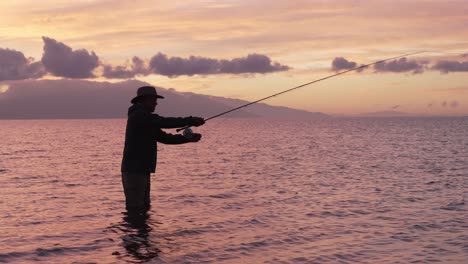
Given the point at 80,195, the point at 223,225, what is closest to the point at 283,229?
the point at 223,225

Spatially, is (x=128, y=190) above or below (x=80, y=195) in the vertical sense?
above

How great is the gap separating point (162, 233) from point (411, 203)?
333 inches

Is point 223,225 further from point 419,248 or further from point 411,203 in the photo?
point 411,203

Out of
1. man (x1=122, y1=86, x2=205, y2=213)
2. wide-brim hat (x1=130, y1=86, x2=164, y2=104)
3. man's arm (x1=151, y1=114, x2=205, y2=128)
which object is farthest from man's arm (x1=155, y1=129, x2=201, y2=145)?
wide-brim hat (x1=130, y1=86, x2=164, y2=104)

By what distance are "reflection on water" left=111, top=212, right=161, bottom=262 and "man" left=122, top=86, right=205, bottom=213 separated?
71cm

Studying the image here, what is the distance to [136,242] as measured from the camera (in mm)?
11242

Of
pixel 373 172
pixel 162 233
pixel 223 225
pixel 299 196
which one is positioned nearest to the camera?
pixel 162 233

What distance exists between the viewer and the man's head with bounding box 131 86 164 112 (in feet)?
38.2

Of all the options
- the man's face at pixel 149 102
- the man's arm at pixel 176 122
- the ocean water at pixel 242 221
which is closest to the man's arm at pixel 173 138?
the man's arm at pixel 176 122

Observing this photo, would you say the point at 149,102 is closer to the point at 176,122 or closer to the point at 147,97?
the point at 147,97

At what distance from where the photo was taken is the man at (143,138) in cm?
1145

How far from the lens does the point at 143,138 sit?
38.7ft

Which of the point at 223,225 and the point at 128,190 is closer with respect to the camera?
the point at 128,190

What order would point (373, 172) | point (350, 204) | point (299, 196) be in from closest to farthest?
1. point (350, 204)
2. point (299, 196)
3. point (373, 172)
